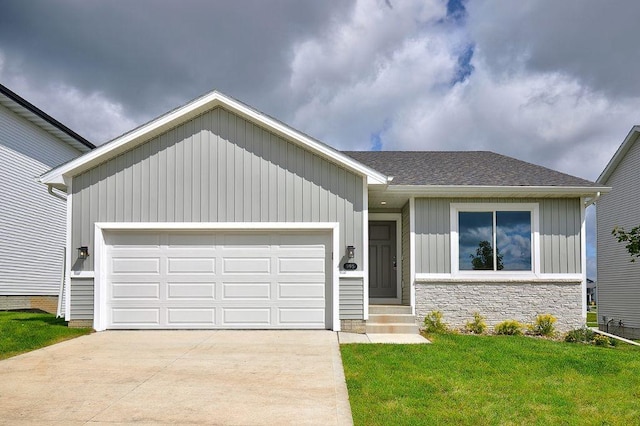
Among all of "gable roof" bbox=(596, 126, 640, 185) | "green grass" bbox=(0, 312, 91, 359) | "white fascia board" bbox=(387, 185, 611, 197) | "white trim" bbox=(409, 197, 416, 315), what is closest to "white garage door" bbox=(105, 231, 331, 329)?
"green grass" bbox=(0, 312, 91, 359)

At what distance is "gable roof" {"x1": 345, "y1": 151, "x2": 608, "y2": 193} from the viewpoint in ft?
39.3

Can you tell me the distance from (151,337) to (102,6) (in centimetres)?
830

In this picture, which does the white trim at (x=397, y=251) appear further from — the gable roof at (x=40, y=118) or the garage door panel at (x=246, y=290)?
the gable roof at (x=40, y=118)

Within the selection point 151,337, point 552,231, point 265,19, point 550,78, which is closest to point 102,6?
point 265,19

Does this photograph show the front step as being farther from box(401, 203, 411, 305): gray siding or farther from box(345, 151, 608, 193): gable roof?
box(345, 151, 608, 193): gable roof

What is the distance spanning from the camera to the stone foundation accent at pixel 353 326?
11.0 meters

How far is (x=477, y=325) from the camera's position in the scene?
1193 cm

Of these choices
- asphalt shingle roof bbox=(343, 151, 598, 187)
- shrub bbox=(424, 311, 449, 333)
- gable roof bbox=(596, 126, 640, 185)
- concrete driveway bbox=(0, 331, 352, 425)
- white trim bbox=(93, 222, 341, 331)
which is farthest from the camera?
gable roof bbox=(596, 126, 640, 185)

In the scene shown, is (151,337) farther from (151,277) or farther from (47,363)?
(47,363)

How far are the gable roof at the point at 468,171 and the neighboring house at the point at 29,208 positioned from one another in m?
11.4

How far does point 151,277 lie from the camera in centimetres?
1137

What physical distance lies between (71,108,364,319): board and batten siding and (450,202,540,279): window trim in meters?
2.53

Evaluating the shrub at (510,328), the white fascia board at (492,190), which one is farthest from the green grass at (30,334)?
the shrub at (510,328)

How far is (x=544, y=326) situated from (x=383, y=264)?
4162 mm
